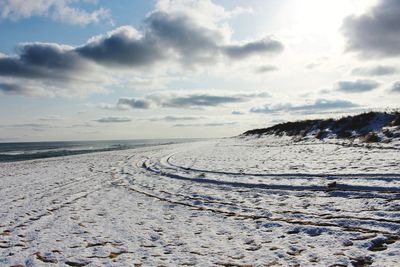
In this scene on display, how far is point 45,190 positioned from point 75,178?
3352 mm

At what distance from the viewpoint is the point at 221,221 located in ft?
26.3

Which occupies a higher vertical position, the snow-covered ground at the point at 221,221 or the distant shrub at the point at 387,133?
the distant shrub at the point at 387,133

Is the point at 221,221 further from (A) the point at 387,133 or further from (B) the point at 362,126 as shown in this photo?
(B) the point at 362,126

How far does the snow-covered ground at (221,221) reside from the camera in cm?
584

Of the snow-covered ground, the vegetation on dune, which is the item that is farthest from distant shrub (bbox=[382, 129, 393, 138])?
the snow-covered ground

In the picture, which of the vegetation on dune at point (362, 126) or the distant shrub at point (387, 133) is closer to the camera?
the distant shrub at point (387, 133)

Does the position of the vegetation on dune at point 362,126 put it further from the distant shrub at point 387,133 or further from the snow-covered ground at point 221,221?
the snow-covered ground at point 221,221

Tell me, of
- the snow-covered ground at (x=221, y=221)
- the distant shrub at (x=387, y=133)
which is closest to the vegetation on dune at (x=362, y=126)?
the distant shrub at (x=387, y=133)

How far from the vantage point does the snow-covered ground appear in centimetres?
584

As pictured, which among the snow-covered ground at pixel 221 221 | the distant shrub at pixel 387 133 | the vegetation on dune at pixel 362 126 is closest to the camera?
the snow-covered ground at pixel 221 221

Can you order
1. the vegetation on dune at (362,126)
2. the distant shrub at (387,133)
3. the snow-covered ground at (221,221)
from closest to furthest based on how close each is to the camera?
1. the snow-covered ground at (221,221)
2. the distant shrub at (387,133)
3. the vegetation on dune at (362,126)

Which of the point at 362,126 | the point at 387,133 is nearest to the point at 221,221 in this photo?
the point at 387,133

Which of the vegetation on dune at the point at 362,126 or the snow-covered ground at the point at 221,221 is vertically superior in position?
the vegetation on dune at the point at 362,126

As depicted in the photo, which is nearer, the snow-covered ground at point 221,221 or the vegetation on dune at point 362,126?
→ the snow-covered ground at point 221,221
